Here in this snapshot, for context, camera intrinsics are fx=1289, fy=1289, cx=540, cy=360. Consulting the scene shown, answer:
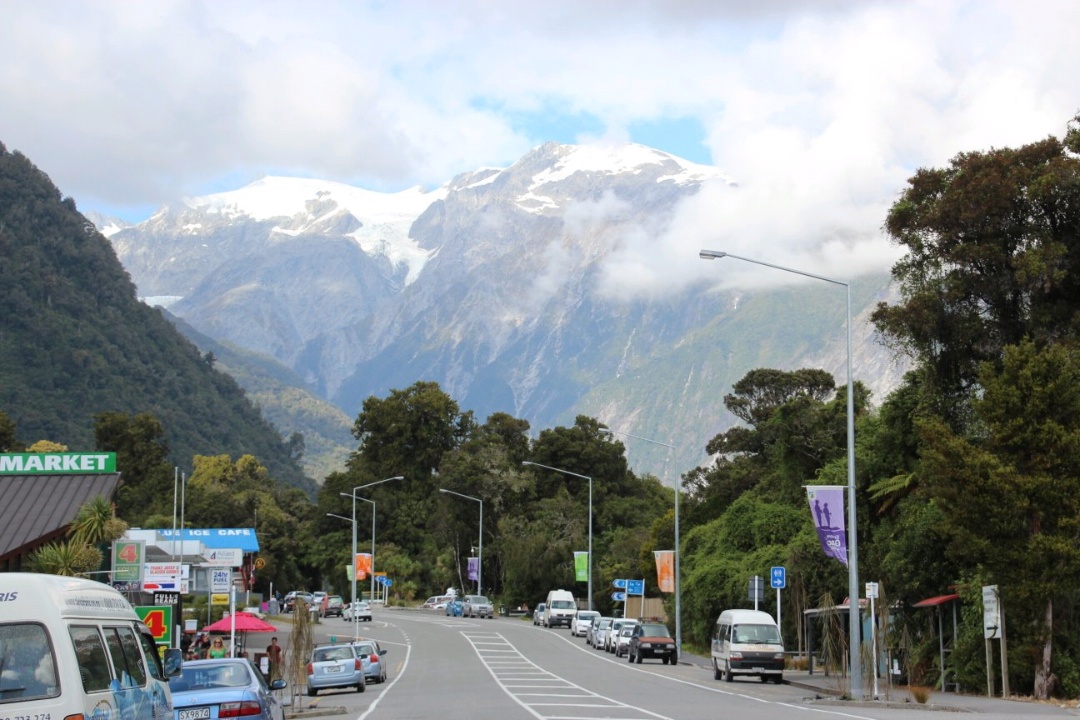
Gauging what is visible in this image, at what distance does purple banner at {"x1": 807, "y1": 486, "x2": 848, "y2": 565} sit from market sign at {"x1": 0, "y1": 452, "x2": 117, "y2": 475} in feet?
83.8

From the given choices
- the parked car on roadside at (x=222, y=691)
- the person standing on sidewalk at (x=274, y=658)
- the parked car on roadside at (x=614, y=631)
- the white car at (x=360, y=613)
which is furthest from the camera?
the white car at (x=360, y=613)

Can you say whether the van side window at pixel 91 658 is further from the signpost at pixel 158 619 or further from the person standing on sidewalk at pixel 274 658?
the person standing on sidewalk at pixel 274 658

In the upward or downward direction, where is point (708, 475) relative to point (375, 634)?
upward

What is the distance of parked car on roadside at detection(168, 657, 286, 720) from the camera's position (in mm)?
16094

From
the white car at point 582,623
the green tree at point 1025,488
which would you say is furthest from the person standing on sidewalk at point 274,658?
the white car at point 582,623

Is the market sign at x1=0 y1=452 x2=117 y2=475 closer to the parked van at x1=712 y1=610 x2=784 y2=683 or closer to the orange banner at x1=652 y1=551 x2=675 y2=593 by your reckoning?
the parked van at x1=712 y1=610 x2=784 y2=683

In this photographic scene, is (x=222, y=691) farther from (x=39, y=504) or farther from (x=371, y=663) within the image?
(x=39, y=504)

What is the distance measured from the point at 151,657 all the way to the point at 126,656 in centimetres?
96

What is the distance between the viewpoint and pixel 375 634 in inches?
2574

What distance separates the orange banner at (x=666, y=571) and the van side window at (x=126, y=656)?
43762mm

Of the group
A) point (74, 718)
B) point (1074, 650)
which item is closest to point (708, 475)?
point (1074, 650)

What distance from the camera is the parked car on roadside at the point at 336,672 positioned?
34062 millimetres

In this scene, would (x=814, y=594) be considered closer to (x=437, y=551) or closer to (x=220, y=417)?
(x=437, y=551)

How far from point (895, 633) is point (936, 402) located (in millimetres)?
6801
